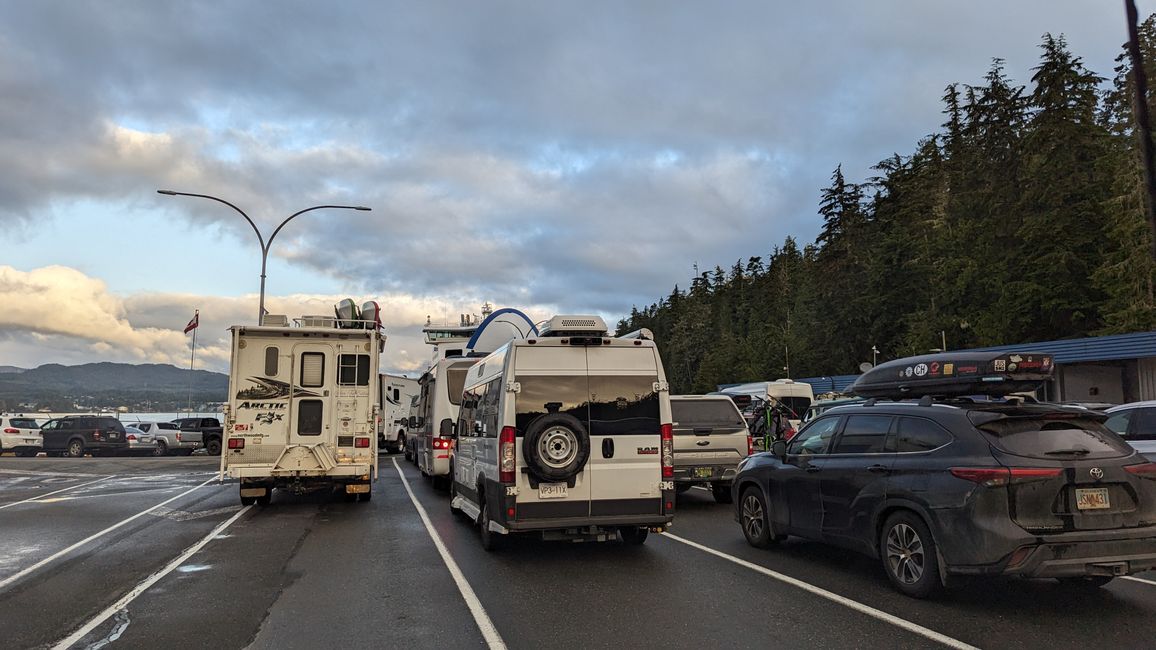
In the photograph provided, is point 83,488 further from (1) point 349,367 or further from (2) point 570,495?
(2) point 570,495

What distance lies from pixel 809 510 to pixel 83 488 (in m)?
17.3

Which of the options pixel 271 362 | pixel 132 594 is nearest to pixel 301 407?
pixel 271 362

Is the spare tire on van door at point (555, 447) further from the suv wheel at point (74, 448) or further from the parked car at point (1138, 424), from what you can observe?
the suv wheel at point (74, 448)

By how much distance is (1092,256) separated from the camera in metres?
46.8

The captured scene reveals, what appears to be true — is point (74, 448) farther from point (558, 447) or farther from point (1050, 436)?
point (1050, 436)

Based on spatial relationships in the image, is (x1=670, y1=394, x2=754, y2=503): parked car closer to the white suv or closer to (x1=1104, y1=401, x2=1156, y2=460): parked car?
the white suv

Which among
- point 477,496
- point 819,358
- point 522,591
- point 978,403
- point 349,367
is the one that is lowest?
point 522,591

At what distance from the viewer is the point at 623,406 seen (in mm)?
8664

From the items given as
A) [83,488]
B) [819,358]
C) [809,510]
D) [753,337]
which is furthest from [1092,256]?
[753,337]

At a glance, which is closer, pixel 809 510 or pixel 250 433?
pixel 809 510

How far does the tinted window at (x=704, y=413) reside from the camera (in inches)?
518

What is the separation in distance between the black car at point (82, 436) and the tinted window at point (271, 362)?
24.5 meters

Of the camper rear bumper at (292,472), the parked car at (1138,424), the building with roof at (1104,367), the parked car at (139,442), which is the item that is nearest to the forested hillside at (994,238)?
the building with roof at (1104,367)

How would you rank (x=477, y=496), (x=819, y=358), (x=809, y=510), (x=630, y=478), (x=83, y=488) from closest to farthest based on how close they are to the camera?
1. (x=809, y=510)
2. (x=630, y=478)
3. (x=477, y=496)
4. (x=83, y=488)
5. (x=819, y=358)
